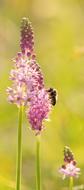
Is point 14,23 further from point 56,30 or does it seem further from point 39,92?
point 39,92

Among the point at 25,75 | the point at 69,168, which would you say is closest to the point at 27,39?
the point at 25,75

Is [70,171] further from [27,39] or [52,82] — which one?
[52,82]

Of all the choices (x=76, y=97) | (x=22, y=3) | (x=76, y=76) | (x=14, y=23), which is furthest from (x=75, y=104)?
(x=22, y=3)

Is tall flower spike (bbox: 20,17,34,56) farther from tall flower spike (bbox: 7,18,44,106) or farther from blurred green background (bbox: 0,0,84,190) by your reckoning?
blurred green background (bbox: 0,0,84,190)

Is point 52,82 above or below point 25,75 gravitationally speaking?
above

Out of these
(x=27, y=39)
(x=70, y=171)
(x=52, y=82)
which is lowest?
(x=70, y=171)

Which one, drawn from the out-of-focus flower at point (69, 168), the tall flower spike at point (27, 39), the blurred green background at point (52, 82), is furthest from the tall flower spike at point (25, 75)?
the blurred green background at point (52, 82)
